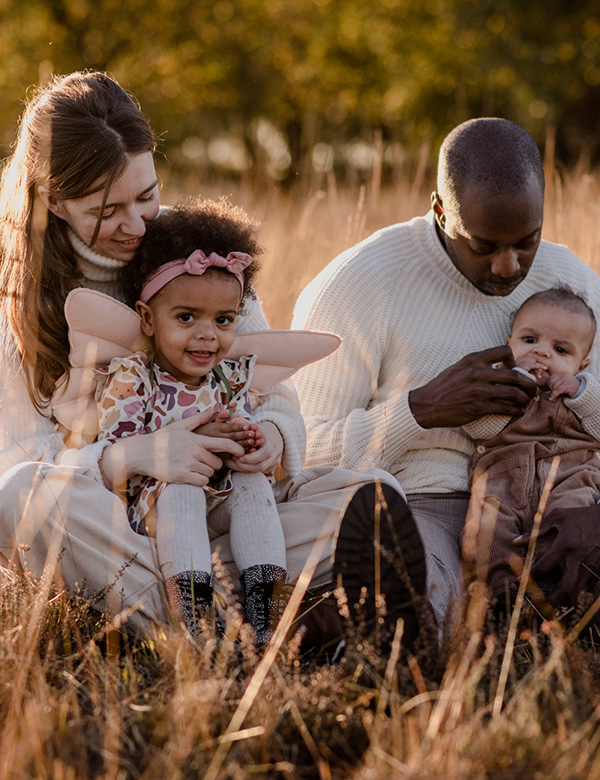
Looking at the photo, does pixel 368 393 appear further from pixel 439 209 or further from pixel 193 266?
pixel 193 266

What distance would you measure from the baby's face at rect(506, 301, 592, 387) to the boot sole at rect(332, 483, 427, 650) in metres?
1.14

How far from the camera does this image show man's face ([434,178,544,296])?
124 inches

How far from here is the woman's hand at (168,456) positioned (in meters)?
2.78

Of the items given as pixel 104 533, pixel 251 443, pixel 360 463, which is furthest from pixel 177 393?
pixel 360 463

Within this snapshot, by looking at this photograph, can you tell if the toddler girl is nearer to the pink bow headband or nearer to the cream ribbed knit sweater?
the pink bow headband

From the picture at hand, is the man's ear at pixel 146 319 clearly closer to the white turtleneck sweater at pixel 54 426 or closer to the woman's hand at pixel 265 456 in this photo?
the white turtleneck sweater at pixel 54 426

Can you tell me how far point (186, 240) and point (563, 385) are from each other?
52.5 inches

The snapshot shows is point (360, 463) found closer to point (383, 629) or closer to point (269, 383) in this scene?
point (269, 383)

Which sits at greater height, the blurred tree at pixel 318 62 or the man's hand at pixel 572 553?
the blurred tree at pixel 318 62

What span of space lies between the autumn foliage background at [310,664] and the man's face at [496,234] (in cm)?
114

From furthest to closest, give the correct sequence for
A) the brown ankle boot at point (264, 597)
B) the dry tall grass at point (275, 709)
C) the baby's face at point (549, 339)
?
the baby's face at point (549, 339) < the brown ankle boot at point (264, 597) < the dry tall grass at point (275, 709)

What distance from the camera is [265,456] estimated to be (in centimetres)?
293

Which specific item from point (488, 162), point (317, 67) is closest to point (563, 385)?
point (488, 162)

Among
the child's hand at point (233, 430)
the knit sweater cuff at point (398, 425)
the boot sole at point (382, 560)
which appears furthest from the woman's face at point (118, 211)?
the boot sole at point (382, 560)
